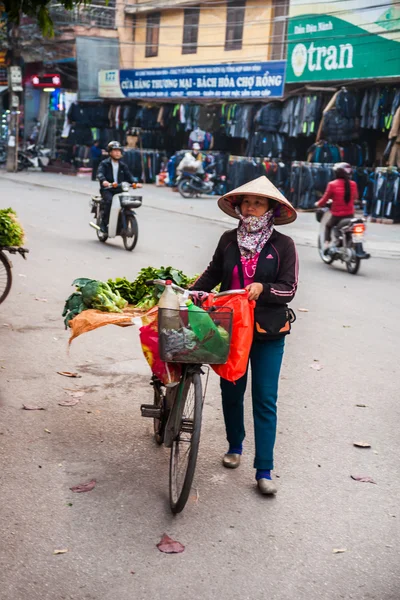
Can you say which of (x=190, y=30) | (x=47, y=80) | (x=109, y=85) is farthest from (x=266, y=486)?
(x=47, y=80)

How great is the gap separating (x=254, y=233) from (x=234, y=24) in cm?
2951

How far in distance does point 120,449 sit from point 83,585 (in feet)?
5.70

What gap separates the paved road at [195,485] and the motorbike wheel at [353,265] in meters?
4.04

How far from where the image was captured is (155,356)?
14.5ft

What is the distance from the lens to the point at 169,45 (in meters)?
35.9

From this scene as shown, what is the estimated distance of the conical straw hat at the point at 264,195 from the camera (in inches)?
179

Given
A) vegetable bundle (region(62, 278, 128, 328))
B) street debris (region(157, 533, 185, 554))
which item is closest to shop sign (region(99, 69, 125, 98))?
vegetable bundle (region(62, 278, 128, 328))

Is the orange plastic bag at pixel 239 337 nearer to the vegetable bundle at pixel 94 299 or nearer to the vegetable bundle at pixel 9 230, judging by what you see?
the vegetable bundle at pixel 94 299

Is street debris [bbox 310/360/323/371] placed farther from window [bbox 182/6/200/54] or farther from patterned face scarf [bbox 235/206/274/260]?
window [bbox 182/6/200/54]

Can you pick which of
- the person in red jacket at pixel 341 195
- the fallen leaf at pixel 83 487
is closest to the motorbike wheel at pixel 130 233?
the person in red jacket at pixel 341 195

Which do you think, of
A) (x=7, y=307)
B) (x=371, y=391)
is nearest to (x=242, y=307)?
(x=371, y=391)

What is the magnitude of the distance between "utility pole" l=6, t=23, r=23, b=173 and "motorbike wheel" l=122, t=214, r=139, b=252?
64.9ft

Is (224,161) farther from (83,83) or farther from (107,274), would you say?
(107,274)

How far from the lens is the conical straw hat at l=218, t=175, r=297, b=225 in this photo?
4.54 meters
